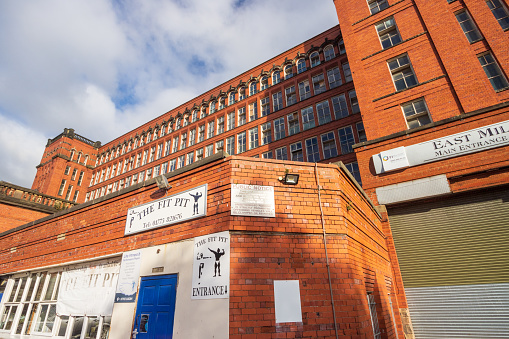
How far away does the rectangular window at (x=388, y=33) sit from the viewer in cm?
1552

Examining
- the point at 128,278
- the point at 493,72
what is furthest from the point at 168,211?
the point at 493,72

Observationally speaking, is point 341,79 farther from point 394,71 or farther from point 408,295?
point 408,295

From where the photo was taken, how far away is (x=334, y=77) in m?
25.4

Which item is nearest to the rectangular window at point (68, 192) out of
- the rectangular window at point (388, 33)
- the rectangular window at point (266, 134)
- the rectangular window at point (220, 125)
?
the rectangular window at point (220, 125)

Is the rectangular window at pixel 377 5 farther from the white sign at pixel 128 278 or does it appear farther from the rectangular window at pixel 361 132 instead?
the white sign at pixel 128 278

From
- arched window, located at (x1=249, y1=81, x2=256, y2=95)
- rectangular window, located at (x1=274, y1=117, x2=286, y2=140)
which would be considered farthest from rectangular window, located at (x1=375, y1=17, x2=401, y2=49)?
arched window, located at (x1=249, y1=81, x2=256, y2=95)

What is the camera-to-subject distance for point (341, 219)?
6043mm

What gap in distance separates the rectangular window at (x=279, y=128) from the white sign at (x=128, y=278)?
2139 centimetres

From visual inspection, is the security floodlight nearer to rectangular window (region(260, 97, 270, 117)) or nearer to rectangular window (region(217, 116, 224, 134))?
rectangular window (region(260, 97, 270, 117))

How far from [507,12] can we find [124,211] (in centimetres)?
1992

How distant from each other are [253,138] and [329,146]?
869cm

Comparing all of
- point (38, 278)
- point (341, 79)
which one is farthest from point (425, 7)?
point (38, 278)

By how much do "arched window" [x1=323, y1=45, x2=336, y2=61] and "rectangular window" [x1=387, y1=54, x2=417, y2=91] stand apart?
12.4 meters

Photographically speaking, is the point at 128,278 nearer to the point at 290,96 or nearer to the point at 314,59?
the point at 290,96
